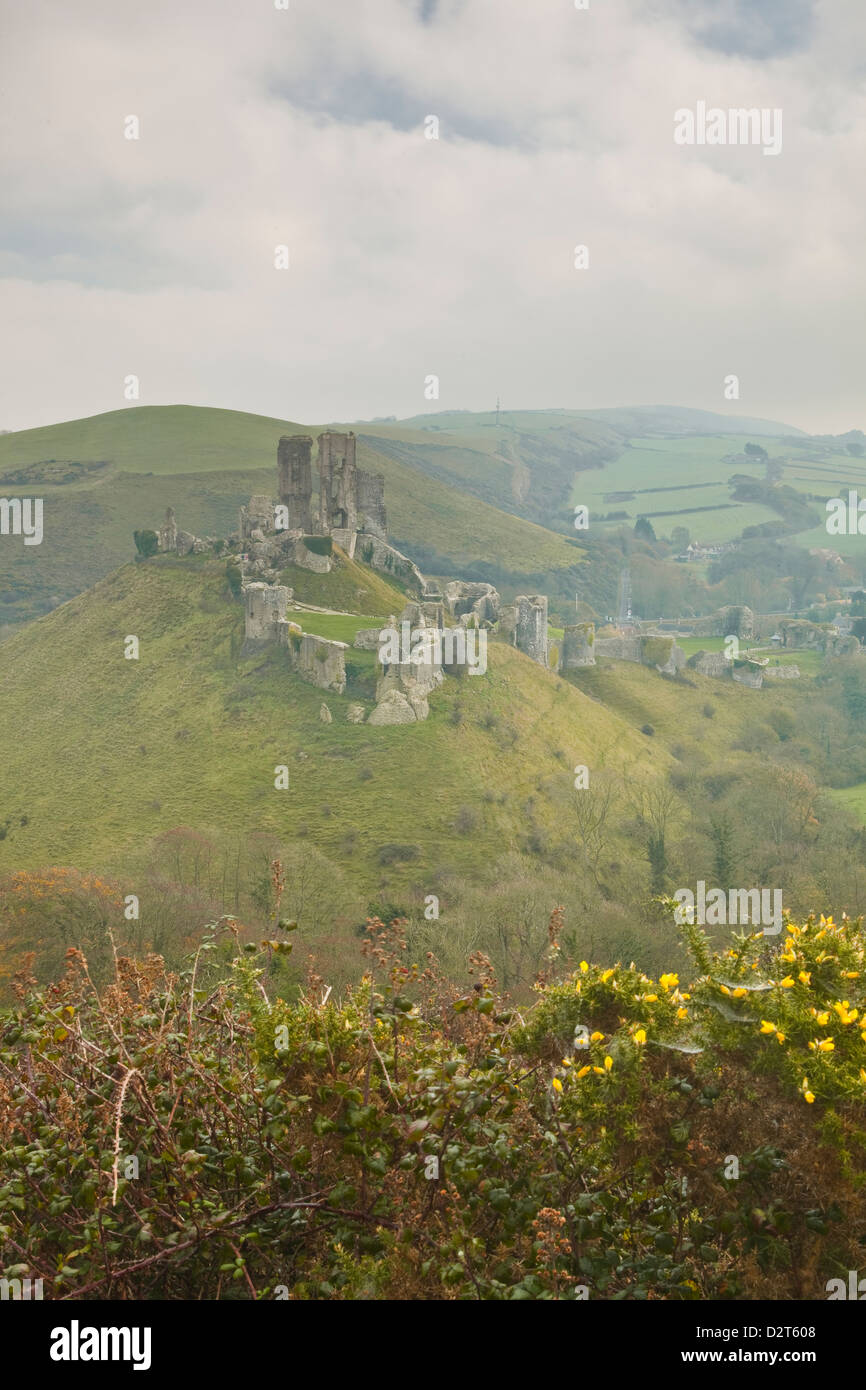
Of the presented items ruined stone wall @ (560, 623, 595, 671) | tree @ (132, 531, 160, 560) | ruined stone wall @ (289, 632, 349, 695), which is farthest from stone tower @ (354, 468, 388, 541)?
ruined stone wall @ (289, 632, 349, 695)

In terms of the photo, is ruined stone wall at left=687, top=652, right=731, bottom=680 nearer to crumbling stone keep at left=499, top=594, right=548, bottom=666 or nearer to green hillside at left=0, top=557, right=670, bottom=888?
green hillside at left=0, top=557, right=670, bottom=888

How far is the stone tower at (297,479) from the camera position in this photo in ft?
177

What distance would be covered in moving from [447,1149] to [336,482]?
53.3 metres

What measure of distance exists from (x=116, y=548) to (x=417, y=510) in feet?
133

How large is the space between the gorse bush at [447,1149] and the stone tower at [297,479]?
49.6m

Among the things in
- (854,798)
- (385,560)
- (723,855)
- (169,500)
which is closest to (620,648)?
(385,560)

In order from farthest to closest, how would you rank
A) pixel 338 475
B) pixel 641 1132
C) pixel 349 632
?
pixel 338 475, pixel 349 632, pixel 641 1132

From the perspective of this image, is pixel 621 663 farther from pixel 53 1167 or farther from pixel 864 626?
pixel 53 1167

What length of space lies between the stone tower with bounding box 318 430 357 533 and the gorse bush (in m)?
51.1

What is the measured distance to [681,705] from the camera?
6325 cm

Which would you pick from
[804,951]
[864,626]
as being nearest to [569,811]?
[804,951]

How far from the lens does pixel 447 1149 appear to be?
5.32 meters

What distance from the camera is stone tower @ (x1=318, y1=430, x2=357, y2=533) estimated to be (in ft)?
184

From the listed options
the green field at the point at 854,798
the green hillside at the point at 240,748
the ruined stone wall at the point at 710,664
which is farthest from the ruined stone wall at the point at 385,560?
the green field at the point at 854,798
